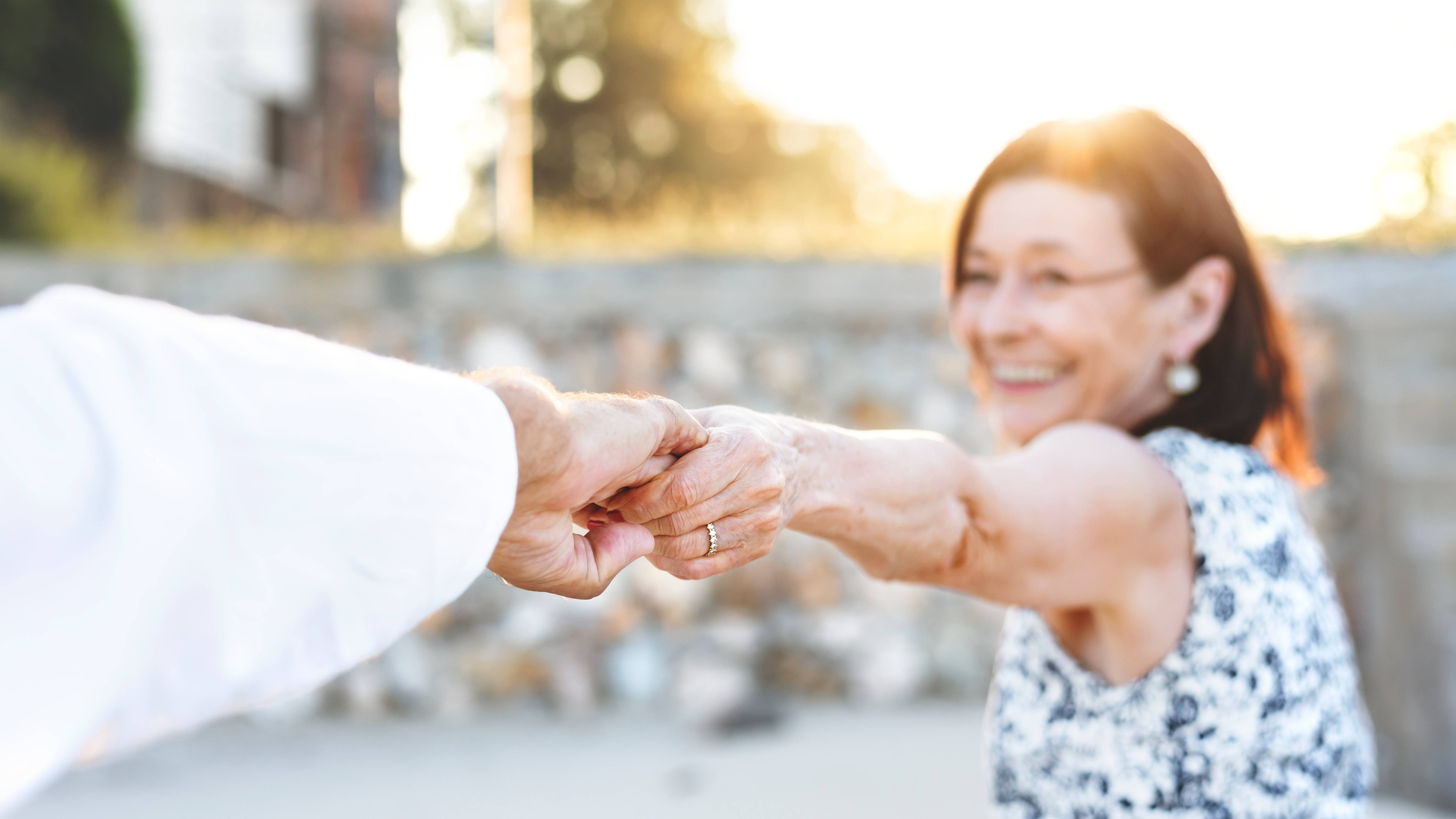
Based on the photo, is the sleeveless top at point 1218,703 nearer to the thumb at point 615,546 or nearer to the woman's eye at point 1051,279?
the woman's eye at point 1051,279

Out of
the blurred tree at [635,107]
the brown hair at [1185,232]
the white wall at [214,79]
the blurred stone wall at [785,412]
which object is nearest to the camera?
the brown hair at [1185,232]

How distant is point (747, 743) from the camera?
3.73m

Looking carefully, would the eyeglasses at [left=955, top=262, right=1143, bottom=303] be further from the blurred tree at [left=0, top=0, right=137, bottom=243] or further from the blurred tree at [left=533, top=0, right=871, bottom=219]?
the blurred tree at [left=533, top=0, right=871, bottom=219]

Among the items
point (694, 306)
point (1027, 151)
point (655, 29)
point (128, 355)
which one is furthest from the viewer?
point (655, 29)

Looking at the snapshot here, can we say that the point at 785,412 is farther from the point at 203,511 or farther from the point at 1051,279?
the point at 203,511

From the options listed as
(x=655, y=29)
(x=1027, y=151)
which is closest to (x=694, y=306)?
(x=1027, y=151)

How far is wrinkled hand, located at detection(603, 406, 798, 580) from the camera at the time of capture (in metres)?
1.23

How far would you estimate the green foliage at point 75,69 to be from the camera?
29.5 feet

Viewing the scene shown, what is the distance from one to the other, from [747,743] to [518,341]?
72.2 inches

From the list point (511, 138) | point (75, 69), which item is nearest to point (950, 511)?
point (511, 138)

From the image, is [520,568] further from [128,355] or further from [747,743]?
[747,743]

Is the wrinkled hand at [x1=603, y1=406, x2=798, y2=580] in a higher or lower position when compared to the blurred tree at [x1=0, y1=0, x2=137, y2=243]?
lower

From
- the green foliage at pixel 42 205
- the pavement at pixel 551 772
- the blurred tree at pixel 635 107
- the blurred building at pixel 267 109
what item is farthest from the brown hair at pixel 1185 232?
the blurred tree at pixel 635 107

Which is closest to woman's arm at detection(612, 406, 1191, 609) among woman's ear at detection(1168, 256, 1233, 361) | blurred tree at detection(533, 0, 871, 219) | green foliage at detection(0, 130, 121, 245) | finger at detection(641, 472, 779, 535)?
finger at detection(641, 472, 779, 535)
